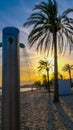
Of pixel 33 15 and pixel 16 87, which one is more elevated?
pixel 33 15

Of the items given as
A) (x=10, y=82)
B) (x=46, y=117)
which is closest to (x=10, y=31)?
(x=10, y=82)

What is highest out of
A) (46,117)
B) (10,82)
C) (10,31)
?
(10,31)

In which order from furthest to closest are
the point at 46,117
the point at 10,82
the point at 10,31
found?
1. the point at 46,117
2. the point at 10,31
3. the point at 10,82

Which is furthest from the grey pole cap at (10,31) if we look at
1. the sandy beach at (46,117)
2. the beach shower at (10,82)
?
the sandy beach at (46,117)

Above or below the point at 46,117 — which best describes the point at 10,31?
above

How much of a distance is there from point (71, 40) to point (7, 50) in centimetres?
2376

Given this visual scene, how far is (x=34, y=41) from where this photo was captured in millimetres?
26031

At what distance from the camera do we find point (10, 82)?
2570 mm

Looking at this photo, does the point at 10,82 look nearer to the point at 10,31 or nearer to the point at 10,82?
the point at 10,82

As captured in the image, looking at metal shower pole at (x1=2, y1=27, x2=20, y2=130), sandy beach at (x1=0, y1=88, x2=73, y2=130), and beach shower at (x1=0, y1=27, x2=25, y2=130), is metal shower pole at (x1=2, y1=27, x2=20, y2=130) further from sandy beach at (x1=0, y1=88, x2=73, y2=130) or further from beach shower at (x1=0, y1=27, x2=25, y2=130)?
sandy beach at (x1=0, y1=88, x2=73, y2=130)

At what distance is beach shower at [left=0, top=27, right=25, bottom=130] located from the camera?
254cm

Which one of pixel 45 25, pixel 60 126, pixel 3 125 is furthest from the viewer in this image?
pixel 45 25

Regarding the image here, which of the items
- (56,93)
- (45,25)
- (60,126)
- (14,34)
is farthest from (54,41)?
(14,34)

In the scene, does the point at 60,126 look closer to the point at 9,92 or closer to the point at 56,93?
the point at 9,92
